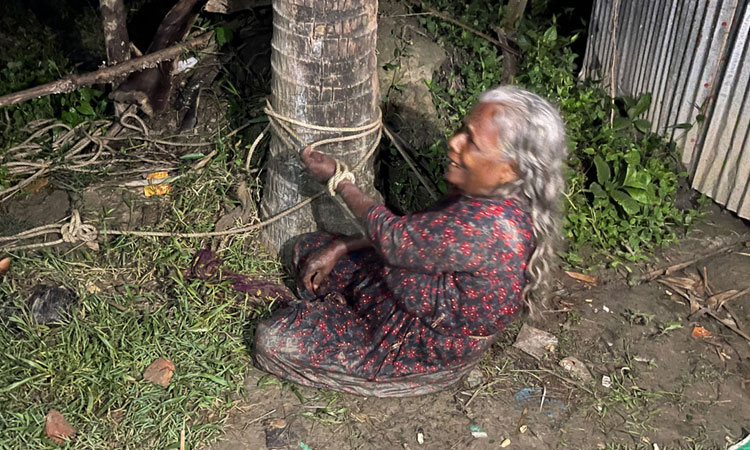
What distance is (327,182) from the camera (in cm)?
311

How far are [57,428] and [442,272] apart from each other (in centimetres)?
166

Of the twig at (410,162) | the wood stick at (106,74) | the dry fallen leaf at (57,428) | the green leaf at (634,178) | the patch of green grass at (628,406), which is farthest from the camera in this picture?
the green leaf at (634,178)

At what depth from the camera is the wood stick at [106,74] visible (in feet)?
13.3

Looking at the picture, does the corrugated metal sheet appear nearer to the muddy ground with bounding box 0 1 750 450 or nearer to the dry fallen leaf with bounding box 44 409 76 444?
the muddy ground with bounding box 0 1 750 450

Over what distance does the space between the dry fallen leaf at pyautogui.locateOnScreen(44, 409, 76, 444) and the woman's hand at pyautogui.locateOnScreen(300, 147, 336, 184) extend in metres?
1.43

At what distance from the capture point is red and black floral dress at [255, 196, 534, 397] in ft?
8.75

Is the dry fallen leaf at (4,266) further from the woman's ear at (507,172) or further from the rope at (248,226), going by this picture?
the woman's ear at (507,172)

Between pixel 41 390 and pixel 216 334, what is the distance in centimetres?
77

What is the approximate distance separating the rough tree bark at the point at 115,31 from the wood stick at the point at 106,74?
0.13 m

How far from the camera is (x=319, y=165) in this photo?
3.11 m

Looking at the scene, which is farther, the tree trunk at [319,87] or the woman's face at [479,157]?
the tree trunk at [319,87]

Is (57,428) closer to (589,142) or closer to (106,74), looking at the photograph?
(106,74)

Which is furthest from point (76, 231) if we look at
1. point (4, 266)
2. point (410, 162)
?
point (410, 162)

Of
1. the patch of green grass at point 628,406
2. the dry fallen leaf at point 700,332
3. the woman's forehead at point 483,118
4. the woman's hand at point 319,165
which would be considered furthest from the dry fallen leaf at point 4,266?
the dry fallen leaf at point 700,332
